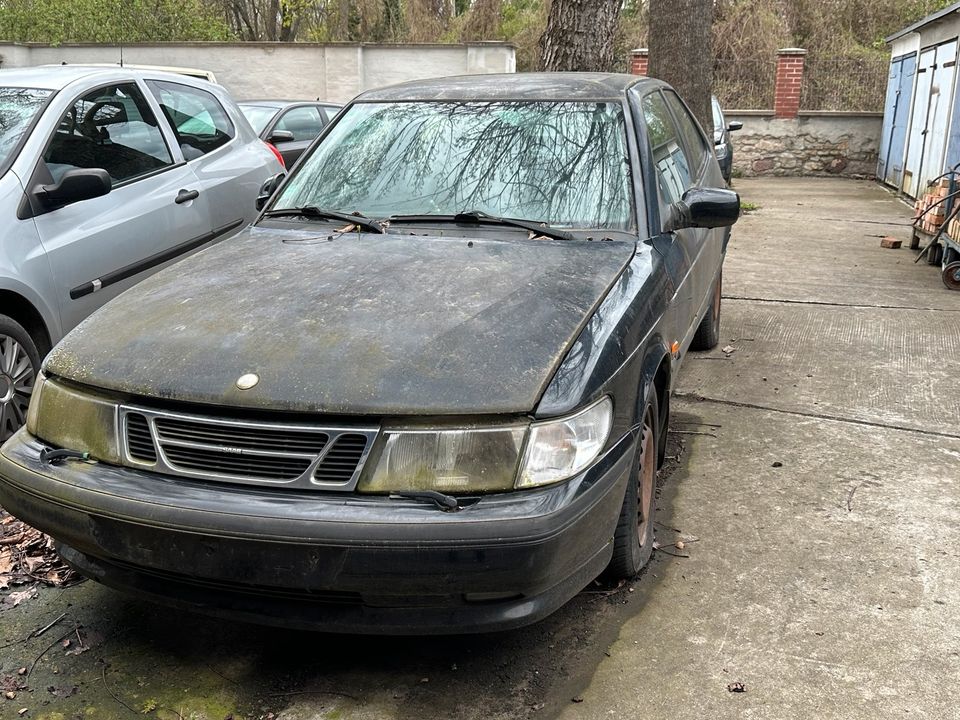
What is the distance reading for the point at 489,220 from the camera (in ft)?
11.8

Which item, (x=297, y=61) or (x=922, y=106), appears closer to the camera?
(x=922, y=106)

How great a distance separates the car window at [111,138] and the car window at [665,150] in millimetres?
2849

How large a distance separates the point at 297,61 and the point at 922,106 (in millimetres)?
11929

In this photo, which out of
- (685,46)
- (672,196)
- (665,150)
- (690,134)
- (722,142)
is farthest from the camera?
(722,142)

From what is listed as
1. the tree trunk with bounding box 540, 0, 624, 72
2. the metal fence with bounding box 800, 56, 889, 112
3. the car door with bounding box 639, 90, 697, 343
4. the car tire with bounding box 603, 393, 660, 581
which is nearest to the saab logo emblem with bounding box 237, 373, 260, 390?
the car tire with bounding box 603, 393, 660, 581

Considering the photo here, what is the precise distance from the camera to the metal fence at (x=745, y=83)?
1922cm

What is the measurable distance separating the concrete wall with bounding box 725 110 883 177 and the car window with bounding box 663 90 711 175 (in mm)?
13393

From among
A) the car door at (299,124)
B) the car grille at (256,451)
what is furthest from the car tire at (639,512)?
the car door at (299,124)

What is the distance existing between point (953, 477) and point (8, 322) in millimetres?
4351

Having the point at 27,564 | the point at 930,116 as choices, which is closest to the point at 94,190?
the point at 27,564

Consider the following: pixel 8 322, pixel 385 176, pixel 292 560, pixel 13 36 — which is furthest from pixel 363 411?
pixel 13 36

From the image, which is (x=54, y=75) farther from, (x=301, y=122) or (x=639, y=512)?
(x=301, y=122)

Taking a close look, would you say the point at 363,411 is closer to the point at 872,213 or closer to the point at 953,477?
the point at 953,477

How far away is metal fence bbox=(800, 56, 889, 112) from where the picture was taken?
18188 mm
